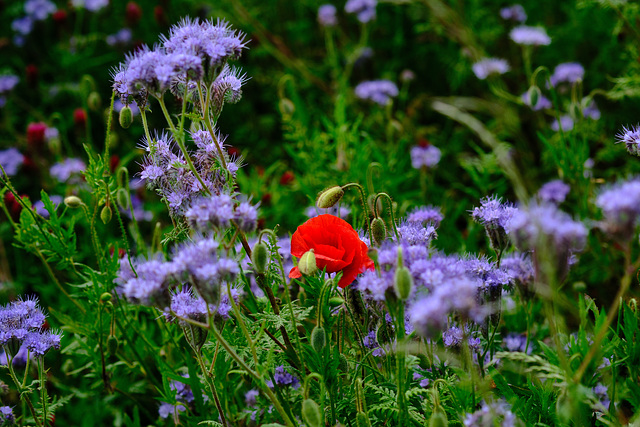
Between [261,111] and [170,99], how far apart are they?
41cm

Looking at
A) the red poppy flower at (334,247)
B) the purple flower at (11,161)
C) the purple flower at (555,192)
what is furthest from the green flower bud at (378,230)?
the purple flower at (11,161)

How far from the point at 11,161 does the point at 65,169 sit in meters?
0.36

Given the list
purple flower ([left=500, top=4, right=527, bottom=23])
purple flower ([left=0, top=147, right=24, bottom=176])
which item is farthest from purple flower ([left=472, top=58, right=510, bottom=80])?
purple flower ([left=0, top=147, right=24, bottom=176])

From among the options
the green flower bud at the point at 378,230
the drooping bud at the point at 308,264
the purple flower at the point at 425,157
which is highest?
the purple flower at the point at 425,157

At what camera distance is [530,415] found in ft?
3.13

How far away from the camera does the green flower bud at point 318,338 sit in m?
0.89

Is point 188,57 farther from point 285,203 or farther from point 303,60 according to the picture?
point 303,60

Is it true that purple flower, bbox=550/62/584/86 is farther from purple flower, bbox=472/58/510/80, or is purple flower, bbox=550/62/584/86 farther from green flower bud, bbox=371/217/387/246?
green flower bud, bbox=371/217/387/246

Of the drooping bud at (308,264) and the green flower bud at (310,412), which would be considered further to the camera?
the drooping bud at (308,264)

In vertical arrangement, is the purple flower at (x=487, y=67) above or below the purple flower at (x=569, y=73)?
above

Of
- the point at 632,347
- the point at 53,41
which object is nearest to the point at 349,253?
the point at 632,347

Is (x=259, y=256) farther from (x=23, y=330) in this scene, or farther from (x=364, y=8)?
(x=364, y=8)

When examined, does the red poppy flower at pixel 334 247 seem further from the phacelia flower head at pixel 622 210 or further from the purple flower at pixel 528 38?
the purple flower at pixel 528 38

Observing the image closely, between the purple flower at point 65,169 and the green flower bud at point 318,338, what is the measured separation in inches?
53.2
